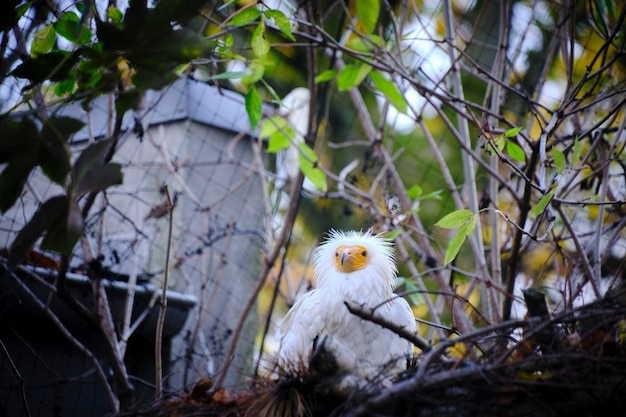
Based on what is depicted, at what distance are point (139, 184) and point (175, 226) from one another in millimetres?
373

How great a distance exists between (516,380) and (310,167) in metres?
1.74

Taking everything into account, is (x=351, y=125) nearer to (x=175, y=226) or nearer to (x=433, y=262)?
(x=175, y=226)

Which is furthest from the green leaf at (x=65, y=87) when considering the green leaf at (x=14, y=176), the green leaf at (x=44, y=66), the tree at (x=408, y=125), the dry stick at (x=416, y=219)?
the dry stick at (x=416, y=219)

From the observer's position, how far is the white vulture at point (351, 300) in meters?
3.09

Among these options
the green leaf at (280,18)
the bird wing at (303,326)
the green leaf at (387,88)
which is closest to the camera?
the green leaf at (280,18)

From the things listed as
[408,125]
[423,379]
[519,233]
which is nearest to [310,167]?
[519,233]

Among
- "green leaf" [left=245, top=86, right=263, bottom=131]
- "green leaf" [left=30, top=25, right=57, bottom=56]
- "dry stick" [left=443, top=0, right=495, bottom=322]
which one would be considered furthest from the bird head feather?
"green leaf" [left=30, top=25, right=57, bottom=56]

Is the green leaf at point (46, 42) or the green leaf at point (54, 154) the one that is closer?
the green leaf at point (54, 154)

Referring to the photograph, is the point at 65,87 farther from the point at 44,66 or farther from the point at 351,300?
the point at 351,300

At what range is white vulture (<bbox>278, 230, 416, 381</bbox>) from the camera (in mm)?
3086

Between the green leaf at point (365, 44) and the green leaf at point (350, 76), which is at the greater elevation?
the green leaf at point (365, 44)

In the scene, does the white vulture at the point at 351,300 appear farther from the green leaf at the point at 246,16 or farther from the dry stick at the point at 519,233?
the green leaf at the point at 246,16

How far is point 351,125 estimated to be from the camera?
7.00 m

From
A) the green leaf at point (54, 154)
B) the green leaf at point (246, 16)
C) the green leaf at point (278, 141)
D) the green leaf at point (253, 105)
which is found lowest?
the green leaf at point (54, 154)
